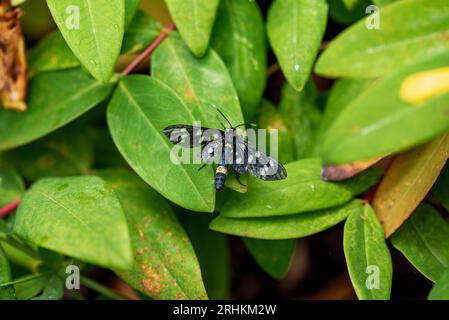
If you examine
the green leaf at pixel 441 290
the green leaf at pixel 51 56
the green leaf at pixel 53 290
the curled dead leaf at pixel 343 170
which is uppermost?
the green leaf at pixel 51 56

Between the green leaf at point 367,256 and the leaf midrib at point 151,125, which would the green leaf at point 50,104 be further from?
the green leaf at point 367,256

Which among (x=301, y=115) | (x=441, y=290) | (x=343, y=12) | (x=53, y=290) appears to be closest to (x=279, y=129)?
(x=301, y=115)

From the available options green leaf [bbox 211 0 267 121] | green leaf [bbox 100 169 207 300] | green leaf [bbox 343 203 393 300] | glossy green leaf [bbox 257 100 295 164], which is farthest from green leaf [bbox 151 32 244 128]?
green leaf [bbox 343 203 393 300]

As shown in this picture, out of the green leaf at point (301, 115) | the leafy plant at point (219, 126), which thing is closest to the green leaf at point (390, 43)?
the leafy plant at point (219, 126)

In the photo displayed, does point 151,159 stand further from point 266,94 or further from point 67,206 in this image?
point 266,94

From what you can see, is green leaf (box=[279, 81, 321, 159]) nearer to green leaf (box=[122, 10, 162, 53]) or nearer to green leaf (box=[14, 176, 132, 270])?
green leaf (box=[122, 10, 162, 53])
